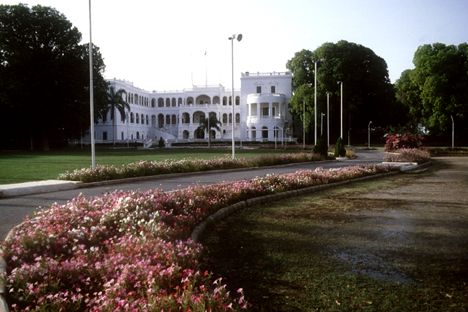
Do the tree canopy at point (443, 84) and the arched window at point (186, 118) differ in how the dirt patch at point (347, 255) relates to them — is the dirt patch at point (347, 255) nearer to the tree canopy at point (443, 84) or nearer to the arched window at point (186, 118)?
the tree canopy at point (443, 84)

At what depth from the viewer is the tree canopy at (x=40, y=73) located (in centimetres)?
4838

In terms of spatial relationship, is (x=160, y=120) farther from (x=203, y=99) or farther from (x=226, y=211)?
(x=226, y=211)

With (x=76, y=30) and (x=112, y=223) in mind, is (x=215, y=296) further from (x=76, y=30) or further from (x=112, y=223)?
(x=76, y=30)

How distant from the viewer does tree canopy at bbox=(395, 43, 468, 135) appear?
57.4 m

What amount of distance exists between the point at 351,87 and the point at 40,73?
1610 inches

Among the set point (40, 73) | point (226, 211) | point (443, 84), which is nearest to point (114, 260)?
point (226, 211)

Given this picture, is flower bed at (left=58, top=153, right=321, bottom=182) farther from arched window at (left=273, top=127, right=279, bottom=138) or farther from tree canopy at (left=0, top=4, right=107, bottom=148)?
arched window at (left=273, top=127, right=279, bottom=138)

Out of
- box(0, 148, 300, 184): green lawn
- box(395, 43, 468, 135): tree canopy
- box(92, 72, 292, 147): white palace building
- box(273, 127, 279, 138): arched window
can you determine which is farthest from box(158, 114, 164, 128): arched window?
box(0, 148, 300, 184): green lawn

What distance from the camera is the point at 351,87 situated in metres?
64.9

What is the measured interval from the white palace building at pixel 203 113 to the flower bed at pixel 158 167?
43.9 metres

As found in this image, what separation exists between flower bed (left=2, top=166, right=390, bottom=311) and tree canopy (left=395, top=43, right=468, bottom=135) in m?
56.1

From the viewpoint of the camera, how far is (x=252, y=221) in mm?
9766

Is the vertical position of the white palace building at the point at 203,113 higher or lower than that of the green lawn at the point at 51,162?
higher

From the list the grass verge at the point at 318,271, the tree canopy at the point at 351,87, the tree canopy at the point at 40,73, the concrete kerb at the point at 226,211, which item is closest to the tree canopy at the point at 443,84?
the tree canopy at the point at 351,87
